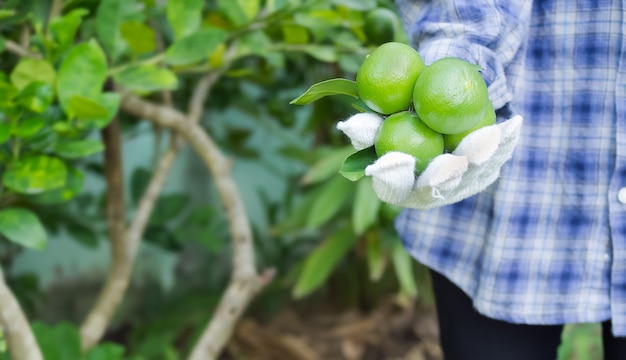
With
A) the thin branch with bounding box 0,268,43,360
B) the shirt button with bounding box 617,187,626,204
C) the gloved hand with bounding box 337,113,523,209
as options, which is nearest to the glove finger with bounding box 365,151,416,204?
the gloved hand with bounding box 337,113,523,209

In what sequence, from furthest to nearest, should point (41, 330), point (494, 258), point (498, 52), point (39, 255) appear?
point (39, 255) → point (41, 330) → point (494, 258) → point (498, 52)

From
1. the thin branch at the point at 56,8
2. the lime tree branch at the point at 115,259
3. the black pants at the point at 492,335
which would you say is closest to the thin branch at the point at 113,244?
the lime tree branch at the point at 115,259

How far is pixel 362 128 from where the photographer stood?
61 cm

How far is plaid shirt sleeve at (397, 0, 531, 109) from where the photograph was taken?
0.70m

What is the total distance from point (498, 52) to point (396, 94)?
202mm

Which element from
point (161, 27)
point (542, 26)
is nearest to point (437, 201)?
point (542, 26)

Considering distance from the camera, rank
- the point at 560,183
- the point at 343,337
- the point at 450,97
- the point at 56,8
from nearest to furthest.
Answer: the point at 450,97 → the point at 560,183 → the point at 56,8 → the point at 343,337

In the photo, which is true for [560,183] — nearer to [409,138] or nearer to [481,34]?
[481,34]

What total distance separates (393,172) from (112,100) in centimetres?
48

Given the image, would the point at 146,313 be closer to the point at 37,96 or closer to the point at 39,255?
the point at 39,255

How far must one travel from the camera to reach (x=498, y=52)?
2.45 ft

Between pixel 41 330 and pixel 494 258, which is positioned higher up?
pixel 494 258

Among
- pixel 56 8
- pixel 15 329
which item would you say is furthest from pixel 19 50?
pixel 15 329

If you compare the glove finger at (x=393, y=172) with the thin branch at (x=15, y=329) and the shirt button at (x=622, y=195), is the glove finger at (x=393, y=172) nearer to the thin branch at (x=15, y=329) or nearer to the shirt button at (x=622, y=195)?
the shirt button at (x=622, y=195)
